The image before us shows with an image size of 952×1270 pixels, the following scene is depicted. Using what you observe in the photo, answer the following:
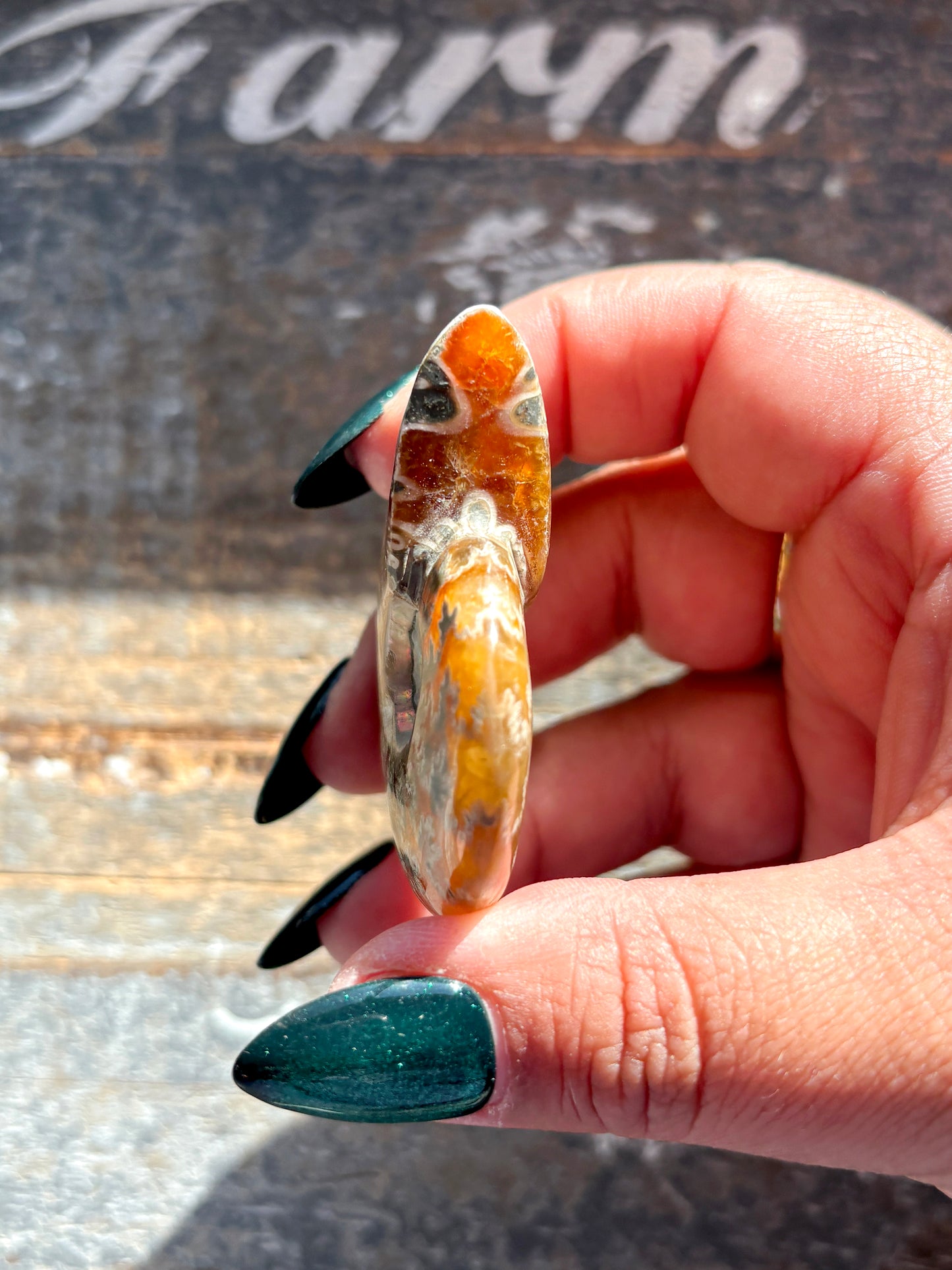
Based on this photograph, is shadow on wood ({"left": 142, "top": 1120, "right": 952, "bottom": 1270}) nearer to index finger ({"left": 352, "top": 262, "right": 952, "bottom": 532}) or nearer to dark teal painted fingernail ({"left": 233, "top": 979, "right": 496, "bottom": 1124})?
dark teal painted fingernail ({"left": 233, "top": 979, "right": 496, "bottom": 1124})

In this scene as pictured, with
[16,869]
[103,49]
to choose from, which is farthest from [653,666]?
[103,49]

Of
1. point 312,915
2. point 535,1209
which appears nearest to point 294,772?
point 312,915

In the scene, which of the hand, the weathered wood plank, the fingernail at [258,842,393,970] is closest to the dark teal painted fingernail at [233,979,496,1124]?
the hand

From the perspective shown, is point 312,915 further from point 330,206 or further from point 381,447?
point 330,206

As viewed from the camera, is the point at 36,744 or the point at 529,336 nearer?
the point at 529,336

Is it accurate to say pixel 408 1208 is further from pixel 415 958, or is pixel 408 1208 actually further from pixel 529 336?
pixel 529 336

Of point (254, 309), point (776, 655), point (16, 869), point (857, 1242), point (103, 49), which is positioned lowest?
point (857, 1242)
